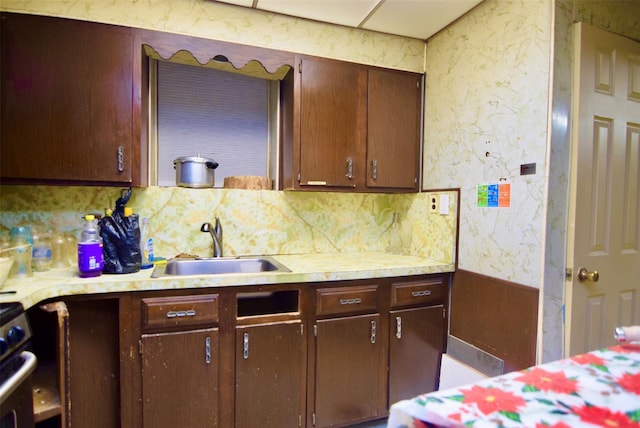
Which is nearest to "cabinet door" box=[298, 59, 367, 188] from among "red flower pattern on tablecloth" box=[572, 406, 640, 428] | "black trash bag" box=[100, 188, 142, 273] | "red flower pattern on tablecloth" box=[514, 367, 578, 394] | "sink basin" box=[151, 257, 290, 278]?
"sink basin" box=[151, 257, 290, 278]

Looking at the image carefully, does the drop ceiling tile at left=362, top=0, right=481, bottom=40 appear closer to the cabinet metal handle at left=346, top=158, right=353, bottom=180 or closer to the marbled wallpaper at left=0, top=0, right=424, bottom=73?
the marbled wallpaper at left=0, top=0, right=424, bottom=73

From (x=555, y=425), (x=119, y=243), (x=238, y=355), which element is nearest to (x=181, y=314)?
(x=238, y=355)

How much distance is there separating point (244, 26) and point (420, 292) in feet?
6.51

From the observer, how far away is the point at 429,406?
0.60m

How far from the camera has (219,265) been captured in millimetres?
2074

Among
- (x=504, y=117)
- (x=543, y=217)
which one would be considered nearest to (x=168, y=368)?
(x=543, y=217)

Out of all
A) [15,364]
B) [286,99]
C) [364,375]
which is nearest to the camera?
[15,364]

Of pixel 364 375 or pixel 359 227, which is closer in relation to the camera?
pixel 364 375

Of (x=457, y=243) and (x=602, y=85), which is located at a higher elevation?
(x=602, y=85)

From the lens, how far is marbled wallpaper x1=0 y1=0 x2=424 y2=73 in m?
1.77

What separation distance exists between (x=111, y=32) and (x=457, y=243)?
231 centimetres

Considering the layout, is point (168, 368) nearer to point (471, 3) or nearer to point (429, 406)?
point (429, 406)

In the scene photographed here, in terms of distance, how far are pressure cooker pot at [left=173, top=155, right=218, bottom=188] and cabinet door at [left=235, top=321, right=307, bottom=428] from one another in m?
0.94

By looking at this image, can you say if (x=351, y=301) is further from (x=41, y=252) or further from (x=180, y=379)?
(x=41, y=252)
